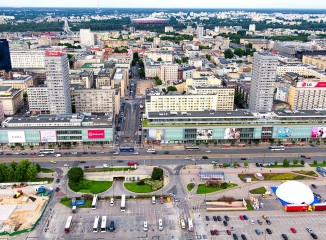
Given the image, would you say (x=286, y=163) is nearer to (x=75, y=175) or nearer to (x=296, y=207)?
(x=296, y=207)

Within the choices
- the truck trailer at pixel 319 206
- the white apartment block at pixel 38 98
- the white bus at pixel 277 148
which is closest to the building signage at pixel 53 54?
the white apartment block at pixel 38 98

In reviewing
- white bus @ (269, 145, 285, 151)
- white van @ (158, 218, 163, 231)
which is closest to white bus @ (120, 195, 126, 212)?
white van @ (158, 218, 163, 231)

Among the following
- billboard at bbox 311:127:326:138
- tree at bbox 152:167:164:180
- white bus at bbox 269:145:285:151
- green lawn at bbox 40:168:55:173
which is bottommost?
green lawn at bbox 40:168:55:173

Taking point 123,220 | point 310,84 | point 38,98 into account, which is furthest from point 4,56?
point 310,84

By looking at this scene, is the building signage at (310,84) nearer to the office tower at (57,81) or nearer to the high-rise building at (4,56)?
the office tower at (57,81)

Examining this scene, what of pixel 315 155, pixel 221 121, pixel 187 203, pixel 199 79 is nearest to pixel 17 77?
pixel 199 79

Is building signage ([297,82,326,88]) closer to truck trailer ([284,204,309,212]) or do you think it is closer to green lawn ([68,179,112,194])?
truck trailer ([284,204,309,212])
